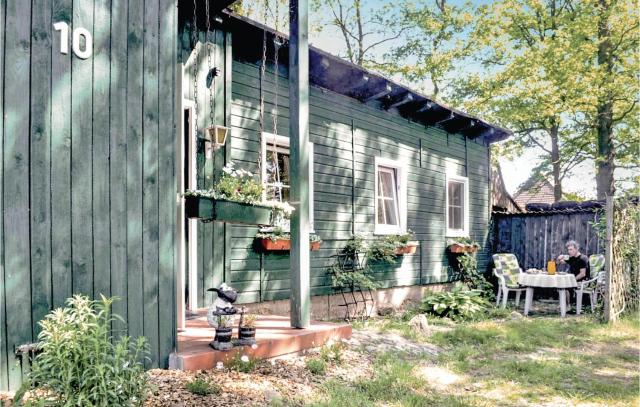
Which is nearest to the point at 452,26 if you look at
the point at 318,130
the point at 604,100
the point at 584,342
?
the point at 604,100

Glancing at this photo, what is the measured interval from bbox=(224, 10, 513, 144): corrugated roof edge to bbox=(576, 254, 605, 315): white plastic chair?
10.8 ft

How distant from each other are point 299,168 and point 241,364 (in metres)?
1.70

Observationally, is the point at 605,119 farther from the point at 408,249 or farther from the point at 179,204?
A: the point at 179,204

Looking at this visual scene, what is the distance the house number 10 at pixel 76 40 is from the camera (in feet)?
9.21

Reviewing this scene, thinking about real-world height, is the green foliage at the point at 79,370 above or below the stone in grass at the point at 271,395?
above

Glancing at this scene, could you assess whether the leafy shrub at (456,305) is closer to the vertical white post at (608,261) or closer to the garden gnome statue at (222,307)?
the vertical white post at (608,261)

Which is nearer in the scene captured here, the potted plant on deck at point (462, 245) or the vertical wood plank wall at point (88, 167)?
the vertical wood plank wall at point (88, 167)

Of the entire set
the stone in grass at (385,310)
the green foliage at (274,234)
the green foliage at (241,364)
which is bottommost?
the stone in grass at (385,310)

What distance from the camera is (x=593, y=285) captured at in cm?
793

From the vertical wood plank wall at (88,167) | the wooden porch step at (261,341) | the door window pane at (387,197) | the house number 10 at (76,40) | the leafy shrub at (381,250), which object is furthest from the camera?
the door window pane at (387,197)

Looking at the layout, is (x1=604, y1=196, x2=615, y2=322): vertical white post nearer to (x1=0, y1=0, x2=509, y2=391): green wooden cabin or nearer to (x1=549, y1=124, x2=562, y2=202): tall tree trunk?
(x1=0, y1=0, x2=509, y2=391): green wooden cabin

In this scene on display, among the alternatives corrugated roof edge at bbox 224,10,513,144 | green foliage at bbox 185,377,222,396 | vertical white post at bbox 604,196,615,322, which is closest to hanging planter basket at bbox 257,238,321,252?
corrugated roof edge at bbox 224,10,513,144

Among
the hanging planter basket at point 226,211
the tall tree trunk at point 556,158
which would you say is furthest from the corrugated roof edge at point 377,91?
the tall tree trunk at point 556,158

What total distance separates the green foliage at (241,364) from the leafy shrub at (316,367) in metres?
0.49
